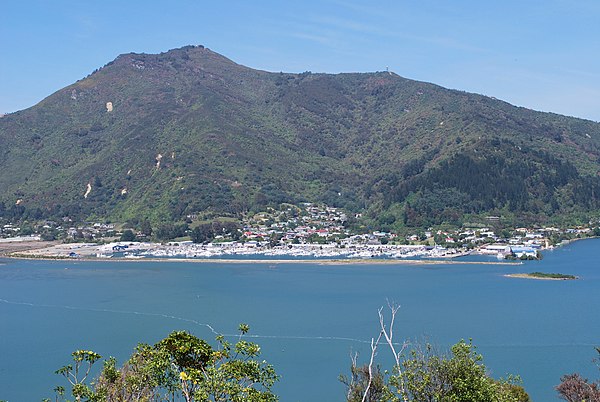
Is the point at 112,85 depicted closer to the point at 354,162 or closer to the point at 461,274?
the point at 354,162

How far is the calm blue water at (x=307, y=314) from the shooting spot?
22.8 meters

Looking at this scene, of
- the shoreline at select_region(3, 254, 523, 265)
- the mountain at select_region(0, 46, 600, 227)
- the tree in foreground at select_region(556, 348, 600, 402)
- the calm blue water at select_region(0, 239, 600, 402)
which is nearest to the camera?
the tree in foreground at select_region(556, 348, 600, 402)

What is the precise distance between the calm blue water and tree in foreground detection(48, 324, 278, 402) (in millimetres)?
10172

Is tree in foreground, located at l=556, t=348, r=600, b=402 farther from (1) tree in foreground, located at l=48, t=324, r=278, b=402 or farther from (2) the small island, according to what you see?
(2) the small island

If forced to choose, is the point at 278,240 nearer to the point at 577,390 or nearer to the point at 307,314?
the point at 307,314

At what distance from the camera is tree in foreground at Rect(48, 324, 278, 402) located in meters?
8.73

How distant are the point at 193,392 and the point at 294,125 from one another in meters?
101

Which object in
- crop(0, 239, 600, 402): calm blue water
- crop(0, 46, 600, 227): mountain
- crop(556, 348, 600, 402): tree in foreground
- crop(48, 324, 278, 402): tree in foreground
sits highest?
crop(0, 46, 600, 227): mountain

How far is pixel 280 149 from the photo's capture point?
9644cm

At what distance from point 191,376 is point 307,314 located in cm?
2280

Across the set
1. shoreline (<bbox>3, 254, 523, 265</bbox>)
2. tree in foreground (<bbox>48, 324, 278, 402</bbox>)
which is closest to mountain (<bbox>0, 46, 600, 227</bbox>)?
shoreline (<bbox>3, 254, 523, 265</bbox>)

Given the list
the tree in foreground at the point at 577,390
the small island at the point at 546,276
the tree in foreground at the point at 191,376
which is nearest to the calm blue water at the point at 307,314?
the small island at the point at 546,276

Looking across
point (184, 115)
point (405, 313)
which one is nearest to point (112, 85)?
point (184, 115)

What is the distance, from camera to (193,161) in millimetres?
82750
